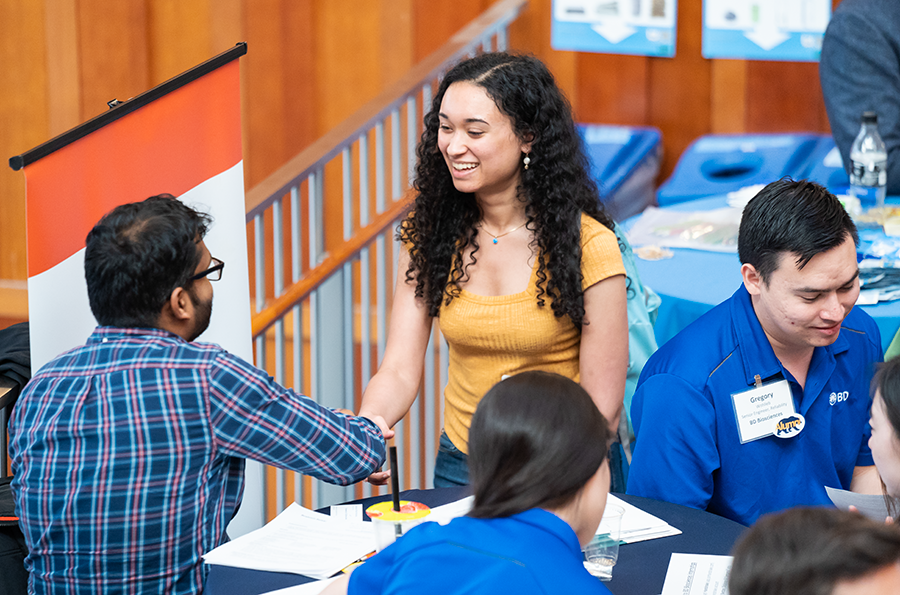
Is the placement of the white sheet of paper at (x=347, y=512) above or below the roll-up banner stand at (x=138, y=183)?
below

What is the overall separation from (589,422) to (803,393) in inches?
33.0

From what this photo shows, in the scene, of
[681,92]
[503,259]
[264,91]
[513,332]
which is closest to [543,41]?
[681,92]

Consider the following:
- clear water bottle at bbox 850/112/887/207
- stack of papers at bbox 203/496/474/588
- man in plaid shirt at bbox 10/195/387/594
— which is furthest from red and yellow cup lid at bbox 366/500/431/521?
clear water bottle at bbox 850/112/887/207

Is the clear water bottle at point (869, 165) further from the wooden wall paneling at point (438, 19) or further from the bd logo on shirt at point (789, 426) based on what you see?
the wooden wall paneling at point (438, 19)

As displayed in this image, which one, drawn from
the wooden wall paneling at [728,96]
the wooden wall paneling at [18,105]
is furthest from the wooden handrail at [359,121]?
the wooden wall paneling at [18,105]

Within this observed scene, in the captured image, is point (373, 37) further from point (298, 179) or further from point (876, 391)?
point (876, 391)

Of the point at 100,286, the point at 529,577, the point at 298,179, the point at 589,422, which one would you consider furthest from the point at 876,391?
the point at 298,179

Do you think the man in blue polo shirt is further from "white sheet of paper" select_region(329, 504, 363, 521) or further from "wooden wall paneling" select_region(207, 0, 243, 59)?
"wooden wall paneling" select_region(207, 0, 243, 59)

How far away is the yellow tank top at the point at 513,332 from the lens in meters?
1.95

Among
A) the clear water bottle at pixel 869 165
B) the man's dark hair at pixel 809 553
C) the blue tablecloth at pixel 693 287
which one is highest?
the clear water bottle at pixel 869 165

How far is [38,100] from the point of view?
15.6 ft

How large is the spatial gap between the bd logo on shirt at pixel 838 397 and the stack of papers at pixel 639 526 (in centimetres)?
44

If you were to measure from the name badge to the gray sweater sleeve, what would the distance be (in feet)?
5.92

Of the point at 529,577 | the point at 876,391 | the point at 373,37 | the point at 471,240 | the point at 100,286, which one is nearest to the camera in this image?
the point at 529,577
